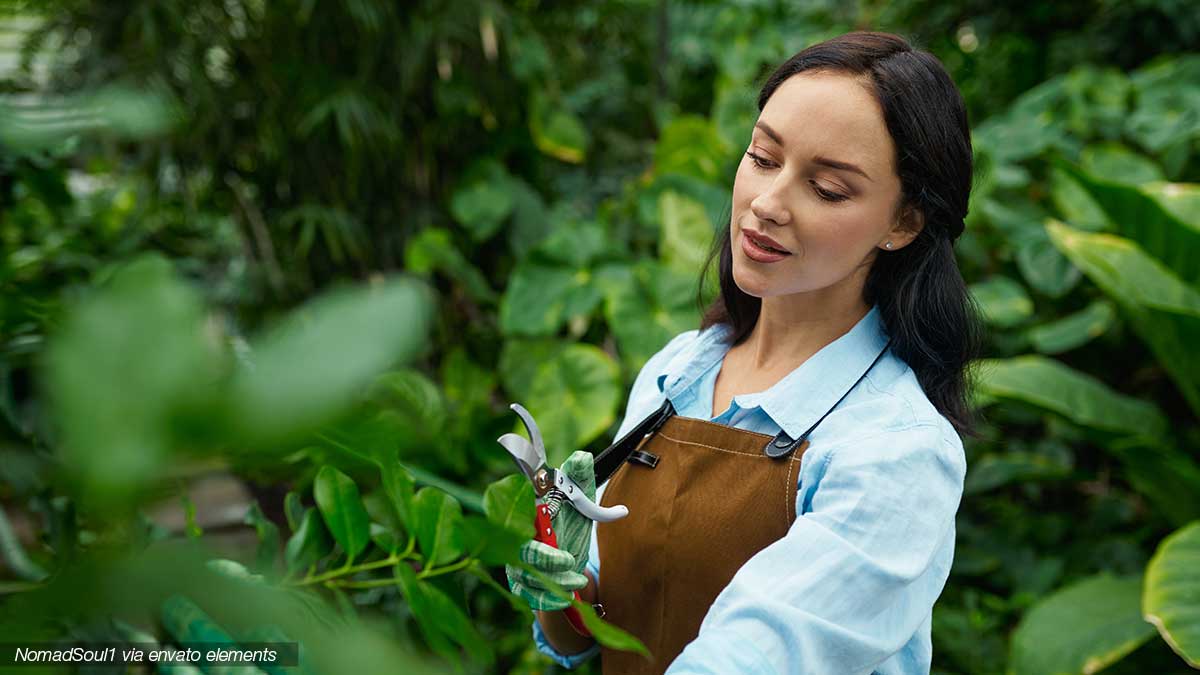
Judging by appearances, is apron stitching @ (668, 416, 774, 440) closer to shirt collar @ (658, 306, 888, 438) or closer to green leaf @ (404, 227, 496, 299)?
shirt collar @ (658, 306, 888, 438)

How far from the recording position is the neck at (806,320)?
2.75ft

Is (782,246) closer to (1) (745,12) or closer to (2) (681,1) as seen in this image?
(1) (745,12)

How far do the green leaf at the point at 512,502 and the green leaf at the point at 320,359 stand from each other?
292 mm

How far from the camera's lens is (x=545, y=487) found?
0.76 metres

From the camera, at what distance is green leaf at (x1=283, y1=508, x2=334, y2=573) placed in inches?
21.3

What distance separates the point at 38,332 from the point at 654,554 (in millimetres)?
505

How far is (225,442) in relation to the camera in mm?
203

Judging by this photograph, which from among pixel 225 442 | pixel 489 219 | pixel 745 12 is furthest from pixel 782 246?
pixel 745 12

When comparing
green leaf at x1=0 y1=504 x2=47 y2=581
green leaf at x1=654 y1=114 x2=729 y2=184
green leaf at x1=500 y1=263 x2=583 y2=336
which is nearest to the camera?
green leaf at x1=0 y1=504 x2=47 y2=581

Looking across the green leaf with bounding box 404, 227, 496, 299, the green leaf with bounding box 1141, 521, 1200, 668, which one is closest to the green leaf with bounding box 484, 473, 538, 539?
the green leaf with bounding box 1141, 521, 1200, 668

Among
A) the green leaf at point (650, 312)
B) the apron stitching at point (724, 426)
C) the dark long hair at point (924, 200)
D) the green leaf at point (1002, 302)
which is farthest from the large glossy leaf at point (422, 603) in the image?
the green leaf at point (1002, 302)

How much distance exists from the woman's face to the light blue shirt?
0.09 m

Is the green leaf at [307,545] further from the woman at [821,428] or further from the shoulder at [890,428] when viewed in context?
the shoulder at [890,428]

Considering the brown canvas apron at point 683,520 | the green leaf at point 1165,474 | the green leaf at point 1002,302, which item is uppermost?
the brown canvas apron at point 683,520
